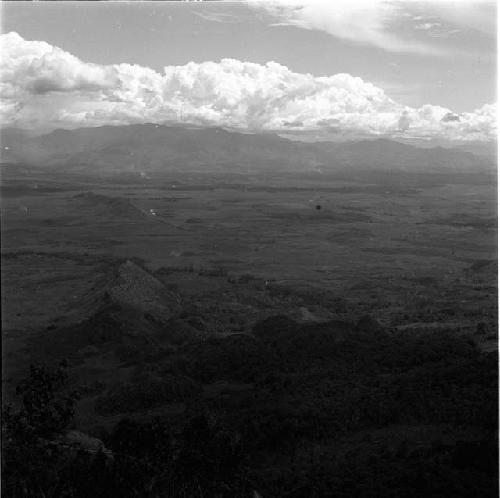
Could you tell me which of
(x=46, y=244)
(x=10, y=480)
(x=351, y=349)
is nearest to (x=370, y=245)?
(x=46, y=244)

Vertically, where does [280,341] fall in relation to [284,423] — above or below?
below

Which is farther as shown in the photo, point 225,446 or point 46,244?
point 46,244

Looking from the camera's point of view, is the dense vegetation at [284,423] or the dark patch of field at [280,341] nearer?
the dense vegetation at [284,423]

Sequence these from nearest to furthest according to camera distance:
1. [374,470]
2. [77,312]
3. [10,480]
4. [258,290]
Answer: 1. [10,480]
2. [374,470]
3. [77,312]
4. [258,290]

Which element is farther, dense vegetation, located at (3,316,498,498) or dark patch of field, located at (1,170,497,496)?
dark patch of field, located at (1,170,497,496)

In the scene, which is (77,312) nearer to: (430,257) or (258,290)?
(258,290)

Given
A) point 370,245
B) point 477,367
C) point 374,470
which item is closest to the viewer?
point 374,470

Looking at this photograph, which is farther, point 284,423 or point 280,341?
point 280,341

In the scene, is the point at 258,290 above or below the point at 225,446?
below
